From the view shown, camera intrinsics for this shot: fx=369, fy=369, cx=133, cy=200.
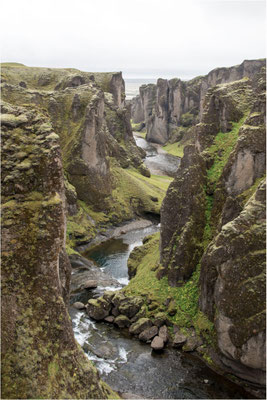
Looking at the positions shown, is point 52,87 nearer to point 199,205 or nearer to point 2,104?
point 199,205

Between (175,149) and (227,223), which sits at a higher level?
(227,223)

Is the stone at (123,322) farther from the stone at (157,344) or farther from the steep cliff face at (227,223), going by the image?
the steep cliff face at (227,223)

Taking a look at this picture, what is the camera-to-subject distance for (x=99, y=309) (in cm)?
3766

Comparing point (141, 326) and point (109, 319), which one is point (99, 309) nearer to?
point (109, 319)

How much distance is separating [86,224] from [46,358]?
46.5 meters

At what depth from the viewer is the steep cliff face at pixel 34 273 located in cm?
1720

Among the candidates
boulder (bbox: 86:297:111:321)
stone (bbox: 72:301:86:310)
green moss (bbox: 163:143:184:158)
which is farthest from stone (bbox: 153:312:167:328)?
green moss (bbox: 163:143:184:158)

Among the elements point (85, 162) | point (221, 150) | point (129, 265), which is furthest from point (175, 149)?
point (221, 150)

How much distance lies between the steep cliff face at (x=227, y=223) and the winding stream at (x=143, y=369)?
89.1 inches

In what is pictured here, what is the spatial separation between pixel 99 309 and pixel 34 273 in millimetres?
20392

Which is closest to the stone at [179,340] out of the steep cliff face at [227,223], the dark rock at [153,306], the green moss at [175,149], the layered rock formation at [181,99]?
the steep cliff face at [227,223]

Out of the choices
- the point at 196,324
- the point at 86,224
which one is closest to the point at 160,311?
the point at 196,324

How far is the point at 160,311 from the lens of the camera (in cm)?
3516

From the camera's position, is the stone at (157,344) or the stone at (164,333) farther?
the stone at (164,333)
